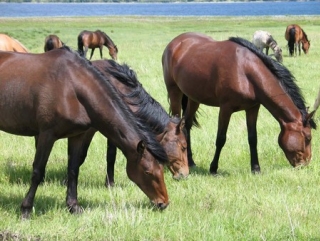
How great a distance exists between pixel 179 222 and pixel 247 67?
9.66 ft

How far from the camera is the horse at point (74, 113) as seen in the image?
5.15 m

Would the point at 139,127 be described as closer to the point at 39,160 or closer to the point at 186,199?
the point at 39,160

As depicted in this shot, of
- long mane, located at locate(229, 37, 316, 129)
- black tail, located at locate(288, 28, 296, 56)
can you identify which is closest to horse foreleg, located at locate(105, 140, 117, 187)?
long mane, located at locate(229, 37, 316, 129)

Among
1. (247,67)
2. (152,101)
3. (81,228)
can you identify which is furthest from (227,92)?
(81,228)

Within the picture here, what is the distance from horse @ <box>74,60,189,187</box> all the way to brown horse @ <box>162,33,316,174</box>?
975mm

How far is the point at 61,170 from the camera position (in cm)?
739

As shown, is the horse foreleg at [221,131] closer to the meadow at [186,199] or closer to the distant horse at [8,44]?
the meadow at [186,199]

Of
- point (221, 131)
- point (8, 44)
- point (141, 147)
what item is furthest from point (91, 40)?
point (141, 147)

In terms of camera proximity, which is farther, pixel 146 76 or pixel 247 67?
pixel 146 76

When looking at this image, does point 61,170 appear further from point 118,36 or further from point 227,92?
point 118,36

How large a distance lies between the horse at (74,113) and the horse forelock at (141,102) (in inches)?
9.8

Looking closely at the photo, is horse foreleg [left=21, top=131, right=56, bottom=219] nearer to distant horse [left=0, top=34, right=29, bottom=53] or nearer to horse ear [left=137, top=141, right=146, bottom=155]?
horse ear [left=137, top=141, right=146, bottom=155]

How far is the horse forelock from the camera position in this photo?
18.2ft

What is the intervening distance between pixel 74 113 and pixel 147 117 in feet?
2.50
